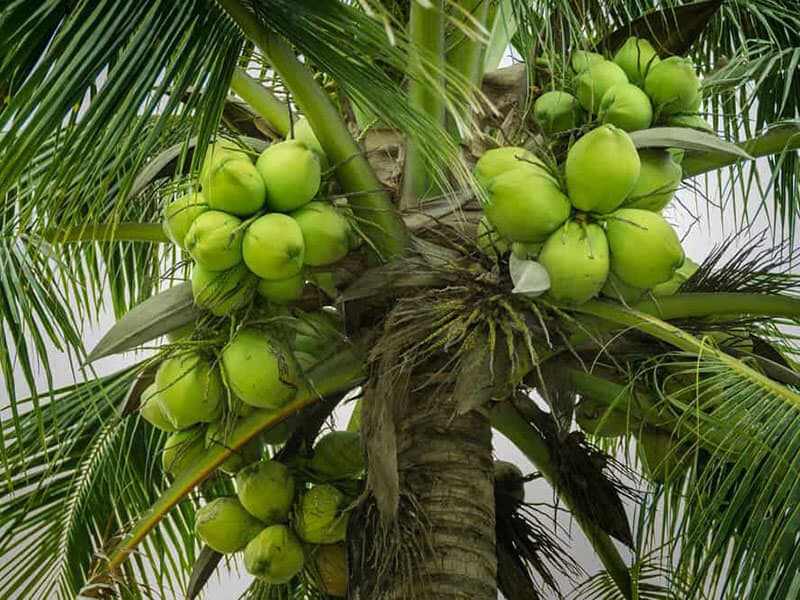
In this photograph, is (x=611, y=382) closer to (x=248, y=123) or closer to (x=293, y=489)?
(x=293, y=489)

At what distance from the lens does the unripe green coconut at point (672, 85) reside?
218cm

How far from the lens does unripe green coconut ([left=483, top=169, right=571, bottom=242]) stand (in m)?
1.90

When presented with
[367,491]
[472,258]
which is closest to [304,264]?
[472,258]

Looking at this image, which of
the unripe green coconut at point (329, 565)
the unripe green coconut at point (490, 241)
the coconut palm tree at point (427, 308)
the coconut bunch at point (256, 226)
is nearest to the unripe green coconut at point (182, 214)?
the coconut bunch at point (256, 226)

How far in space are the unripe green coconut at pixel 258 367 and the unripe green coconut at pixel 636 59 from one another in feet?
2.64

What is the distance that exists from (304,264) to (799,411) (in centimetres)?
82

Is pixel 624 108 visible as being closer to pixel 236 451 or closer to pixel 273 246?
pixel 273 246

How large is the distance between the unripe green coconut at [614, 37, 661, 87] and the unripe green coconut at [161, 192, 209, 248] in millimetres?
810

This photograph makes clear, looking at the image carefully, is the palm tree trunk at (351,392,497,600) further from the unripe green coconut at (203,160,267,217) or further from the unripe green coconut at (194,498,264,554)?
the unripe green coconut at (203,160,267,217)

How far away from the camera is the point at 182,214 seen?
2.03 meters

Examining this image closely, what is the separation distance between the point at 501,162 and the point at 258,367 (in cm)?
52

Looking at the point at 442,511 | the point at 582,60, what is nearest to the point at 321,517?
the point at 442,511

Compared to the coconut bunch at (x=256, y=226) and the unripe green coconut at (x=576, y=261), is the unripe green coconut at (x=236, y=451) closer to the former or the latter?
the coconut bunch at (x=256, y=226)

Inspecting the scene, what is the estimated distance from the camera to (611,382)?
7.64 feet
